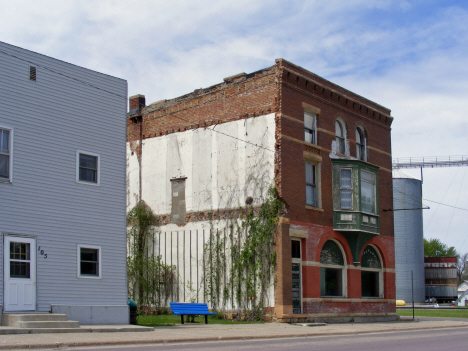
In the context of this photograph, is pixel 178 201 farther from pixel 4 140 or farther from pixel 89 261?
pixel 4 140

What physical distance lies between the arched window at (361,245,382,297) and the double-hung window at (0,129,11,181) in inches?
758

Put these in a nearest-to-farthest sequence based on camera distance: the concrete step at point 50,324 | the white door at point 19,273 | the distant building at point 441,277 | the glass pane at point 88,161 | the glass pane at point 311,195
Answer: the concrete step at point 50,324 → the white door at point 19,273 → the glass pane at point 88,161 → the glass pane at point 311,195 → the distant building at point 441,277

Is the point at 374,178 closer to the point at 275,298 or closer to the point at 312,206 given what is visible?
the point at 312,206

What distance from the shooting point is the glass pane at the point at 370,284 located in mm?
31750

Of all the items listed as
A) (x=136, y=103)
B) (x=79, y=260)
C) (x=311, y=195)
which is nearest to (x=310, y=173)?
(x=311, y=195)

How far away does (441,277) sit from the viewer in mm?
80062

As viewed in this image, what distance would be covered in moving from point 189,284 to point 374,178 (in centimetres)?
1098

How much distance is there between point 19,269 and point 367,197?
18.2 m

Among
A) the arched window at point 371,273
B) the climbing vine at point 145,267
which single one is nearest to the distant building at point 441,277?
the arched window at point 371,273

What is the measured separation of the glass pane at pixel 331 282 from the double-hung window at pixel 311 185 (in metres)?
3.17

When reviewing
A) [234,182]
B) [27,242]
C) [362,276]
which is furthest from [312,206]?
[27,242]

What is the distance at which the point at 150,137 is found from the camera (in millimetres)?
32094

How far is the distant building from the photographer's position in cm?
7944

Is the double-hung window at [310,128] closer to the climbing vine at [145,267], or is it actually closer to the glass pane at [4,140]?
the climbing vine at [145,267]
